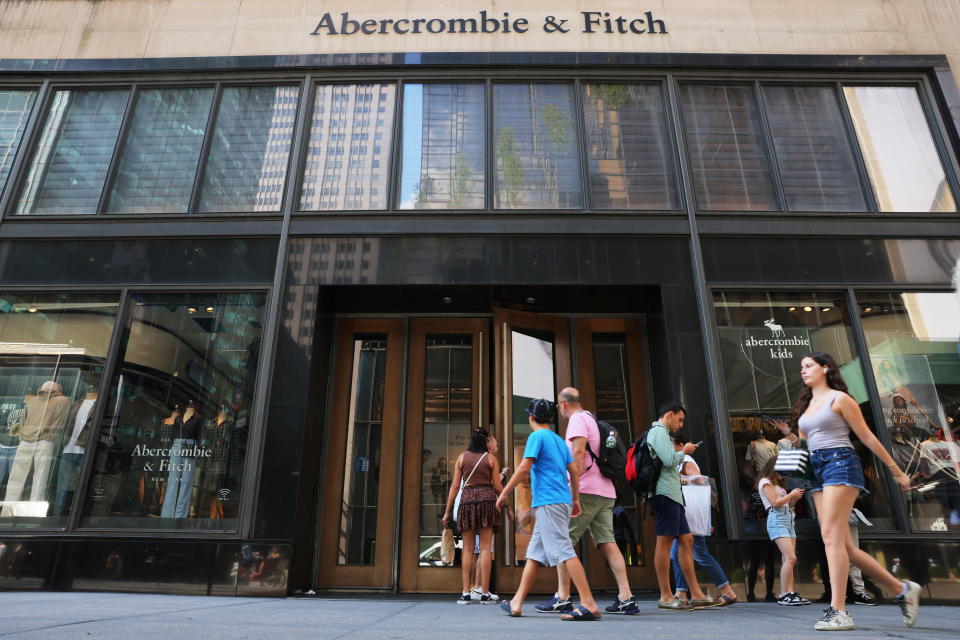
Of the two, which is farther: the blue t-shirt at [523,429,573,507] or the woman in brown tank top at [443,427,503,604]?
the woman in brown tank top at [443,427,503,604]

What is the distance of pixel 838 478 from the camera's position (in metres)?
3.75

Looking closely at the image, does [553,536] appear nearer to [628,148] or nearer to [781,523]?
[781,523]

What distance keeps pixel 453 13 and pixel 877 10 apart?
22.0ft

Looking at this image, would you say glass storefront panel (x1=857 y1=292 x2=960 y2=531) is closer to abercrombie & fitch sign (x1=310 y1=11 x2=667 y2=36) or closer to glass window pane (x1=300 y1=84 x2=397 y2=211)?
abercrombie & fitch sign (x1=310 y1=11 x2=667 y2=36)

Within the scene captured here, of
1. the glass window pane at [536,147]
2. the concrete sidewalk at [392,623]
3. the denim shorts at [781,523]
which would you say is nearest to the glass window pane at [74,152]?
the concrete sidewalk at [392,623]

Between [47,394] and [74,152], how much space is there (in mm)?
3670

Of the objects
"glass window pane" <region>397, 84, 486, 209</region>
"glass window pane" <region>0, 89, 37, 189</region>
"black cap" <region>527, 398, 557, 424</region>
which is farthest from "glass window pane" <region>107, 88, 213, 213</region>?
"black cap" <region>527, 398, 557, 424</region>

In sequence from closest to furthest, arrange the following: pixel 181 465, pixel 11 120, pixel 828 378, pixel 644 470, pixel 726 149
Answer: pixel 828 378, pixel 644 470, pixel 181 465, pixel 726 149, pixel 11 120

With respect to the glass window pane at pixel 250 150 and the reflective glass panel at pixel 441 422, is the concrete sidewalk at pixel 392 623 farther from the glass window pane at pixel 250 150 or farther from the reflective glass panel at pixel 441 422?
the glass window pane at pixel 250 150

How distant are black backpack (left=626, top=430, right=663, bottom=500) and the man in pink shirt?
27cm

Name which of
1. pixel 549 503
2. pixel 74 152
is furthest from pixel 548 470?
pixel 74 152

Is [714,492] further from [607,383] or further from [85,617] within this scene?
[85,617]

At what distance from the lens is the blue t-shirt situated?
14.8ft

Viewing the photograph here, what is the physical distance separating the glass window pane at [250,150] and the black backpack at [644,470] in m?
5.85
